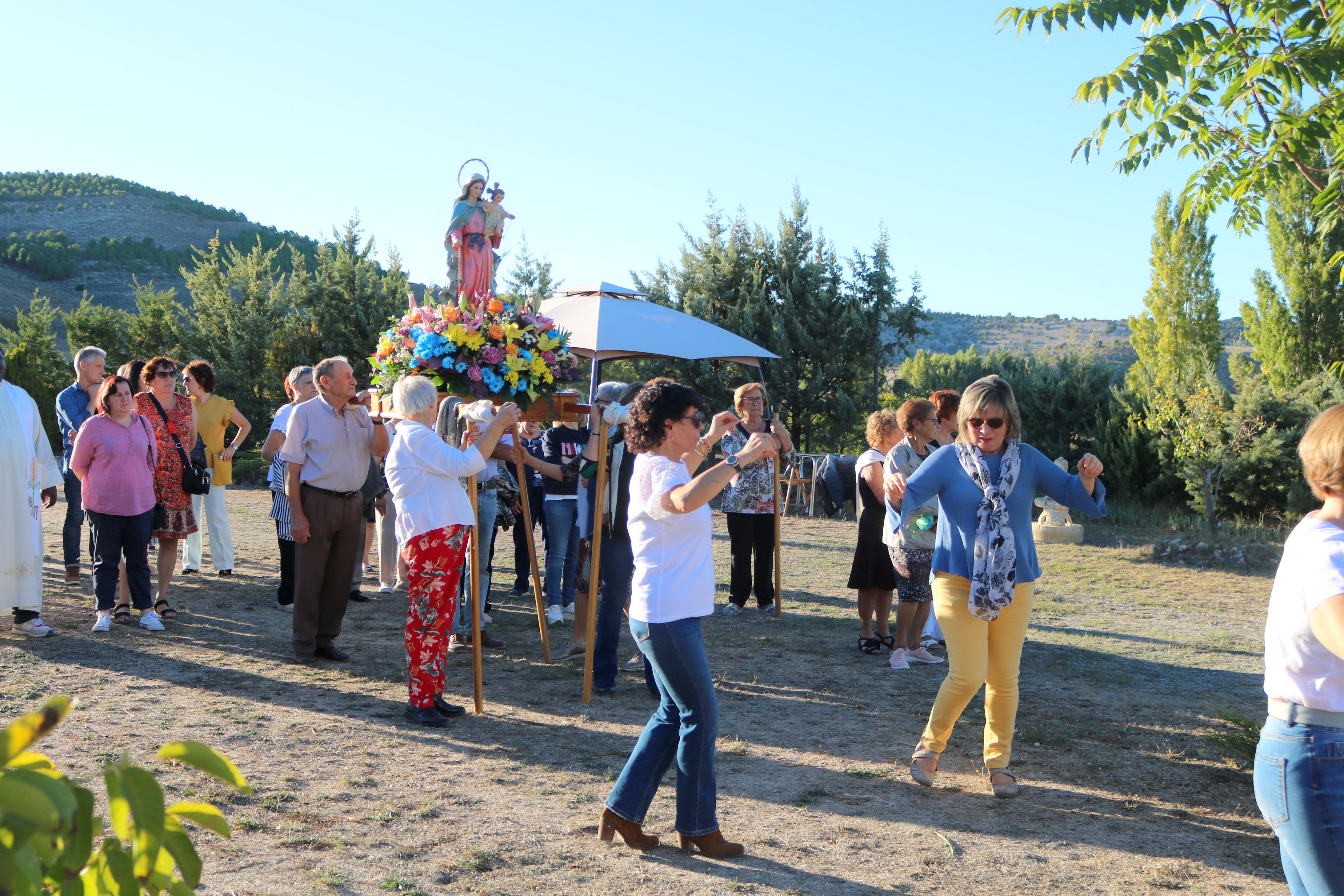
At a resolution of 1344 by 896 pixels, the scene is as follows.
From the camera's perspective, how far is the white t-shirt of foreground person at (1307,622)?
7.45 feet

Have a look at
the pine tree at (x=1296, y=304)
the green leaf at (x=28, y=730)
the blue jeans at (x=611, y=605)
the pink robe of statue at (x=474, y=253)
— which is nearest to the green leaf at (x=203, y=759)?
the green leaf at (x=28, y=730)

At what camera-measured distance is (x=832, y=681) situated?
6.54 metres

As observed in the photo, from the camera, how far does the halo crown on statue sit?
5758mm

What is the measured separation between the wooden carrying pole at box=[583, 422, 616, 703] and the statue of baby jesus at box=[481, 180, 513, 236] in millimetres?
2078

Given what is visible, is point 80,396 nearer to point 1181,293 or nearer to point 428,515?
point 428,515

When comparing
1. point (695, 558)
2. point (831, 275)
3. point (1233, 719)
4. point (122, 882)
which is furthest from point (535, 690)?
point (831, 275)

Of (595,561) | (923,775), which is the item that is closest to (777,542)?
(595,561)

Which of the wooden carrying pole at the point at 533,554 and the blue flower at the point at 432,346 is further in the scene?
the wooden carrying pole at the point at 533,554

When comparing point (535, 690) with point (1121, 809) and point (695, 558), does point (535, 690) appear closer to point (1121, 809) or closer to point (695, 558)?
point (695, 558)

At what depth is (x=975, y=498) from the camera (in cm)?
443

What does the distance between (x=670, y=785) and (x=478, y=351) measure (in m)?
2.74

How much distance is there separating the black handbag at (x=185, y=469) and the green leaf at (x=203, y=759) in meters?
7.46

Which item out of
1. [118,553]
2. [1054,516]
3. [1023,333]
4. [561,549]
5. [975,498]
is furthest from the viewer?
[1023,333]

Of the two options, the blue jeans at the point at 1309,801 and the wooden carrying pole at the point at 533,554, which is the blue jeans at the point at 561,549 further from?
the blue jeans at the point at 1309,801
